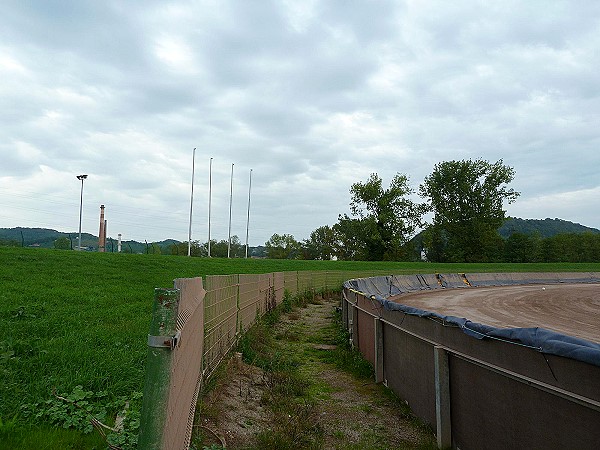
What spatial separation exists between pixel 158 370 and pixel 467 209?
9434 cm

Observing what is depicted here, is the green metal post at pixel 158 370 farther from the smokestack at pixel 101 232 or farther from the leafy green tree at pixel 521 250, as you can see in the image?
the leafy green tree at pixel 521 250

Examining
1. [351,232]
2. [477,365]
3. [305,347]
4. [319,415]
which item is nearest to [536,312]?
[305,347]

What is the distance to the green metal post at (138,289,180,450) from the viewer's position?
254 centimetres

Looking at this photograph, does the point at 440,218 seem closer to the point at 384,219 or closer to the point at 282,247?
the point at 384,219

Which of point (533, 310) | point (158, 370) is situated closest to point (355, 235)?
point (533, 310)

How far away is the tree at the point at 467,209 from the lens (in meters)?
89.1

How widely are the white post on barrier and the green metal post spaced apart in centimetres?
409

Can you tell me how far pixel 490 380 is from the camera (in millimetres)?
4961

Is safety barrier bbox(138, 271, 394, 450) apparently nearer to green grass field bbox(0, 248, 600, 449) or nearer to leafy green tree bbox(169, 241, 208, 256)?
green grass field bbox(0, 248, 600, 449)

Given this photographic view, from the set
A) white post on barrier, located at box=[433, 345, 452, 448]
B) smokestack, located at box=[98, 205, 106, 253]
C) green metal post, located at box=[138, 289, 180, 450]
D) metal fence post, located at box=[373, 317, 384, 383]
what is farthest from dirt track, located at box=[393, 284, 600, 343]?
smokestack, located at box=[98, 205, 106, 253]

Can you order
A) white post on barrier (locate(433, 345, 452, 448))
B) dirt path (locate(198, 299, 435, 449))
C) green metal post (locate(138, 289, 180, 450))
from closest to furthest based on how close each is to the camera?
1. green metal post (locate(138, 289, 180, 450))
2. white post on barrier (locate(433, 345, 452, 448))
3. dirt path (locate(198, 299, 435, 449))

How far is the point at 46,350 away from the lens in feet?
21.4

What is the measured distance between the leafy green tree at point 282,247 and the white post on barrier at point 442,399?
421ft

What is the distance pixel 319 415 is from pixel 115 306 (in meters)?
5.57
